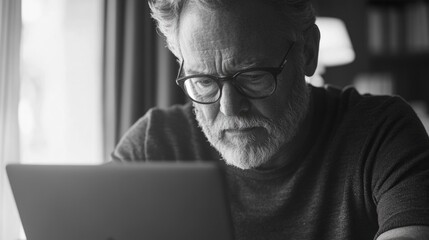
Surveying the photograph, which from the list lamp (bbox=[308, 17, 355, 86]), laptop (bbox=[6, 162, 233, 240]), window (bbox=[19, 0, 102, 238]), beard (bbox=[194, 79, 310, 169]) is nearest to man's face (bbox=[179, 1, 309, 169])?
beard (bbox=[194, 79, 310, 169])

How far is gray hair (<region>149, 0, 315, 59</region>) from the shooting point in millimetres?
1237

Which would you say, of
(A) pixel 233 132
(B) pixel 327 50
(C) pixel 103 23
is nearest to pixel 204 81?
(A) pixel 233 132

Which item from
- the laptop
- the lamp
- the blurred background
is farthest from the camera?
the lamp

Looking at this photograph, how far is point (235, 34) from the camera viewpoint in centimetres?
116

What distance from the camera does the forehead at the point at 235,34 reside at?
116 cm

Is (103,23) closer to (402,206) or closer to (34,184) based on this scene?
(34,184)

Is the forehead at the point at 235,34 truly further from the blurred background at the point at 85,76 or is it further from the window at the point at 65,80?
the window at the point at 65,80

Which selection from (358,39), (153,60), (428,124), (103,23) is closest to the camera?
(103,23)

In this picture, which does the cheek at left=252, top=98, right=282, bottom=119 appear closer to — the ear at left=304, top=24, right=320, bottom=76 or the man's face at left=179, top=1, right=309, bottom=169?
the man's face at left=179, top=1, right=309, bottom=169

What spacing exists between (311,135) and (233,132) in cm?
22

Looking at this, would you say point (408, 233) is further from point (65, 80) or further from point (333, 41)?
point (333, 41)

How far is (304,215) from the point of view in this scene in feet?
4.07

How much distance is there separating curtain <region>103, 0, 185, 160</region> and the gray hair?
2.13 feet

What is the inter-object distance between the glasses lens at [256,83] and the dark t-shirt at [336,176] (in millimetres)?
195
